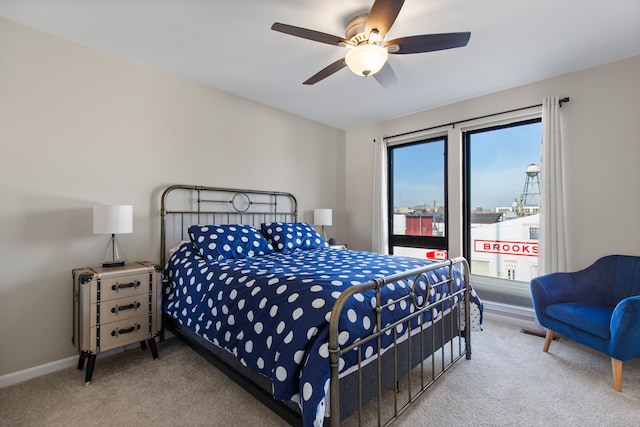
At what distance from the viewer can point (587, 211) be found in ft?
9.29

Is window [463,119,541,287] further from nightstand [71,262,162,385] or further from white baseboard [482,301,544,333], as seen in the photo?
nightstand [71,262,162,385]

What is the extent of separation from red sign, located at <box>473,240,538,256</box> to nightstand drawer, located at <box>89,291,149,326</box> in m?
3.63

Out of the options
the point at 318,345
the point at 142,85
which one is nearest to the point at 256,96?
the point at 142,85

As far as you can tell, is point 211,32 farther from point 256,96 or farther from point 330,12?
point 256,96

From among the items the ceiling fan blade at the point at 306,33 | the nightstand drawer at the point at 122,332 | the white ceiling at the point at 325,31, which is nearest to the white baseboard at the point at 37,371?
the nightstand drawer at the point at 122,332

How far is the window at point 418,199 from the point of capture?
400 cm

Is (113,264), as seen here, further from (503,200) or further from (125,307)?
(503,200)

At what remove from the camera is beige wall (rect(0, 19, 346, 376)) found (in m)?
2.16

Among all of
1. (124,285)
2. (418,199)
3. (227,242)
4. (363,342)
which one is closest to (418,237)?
(418,199)

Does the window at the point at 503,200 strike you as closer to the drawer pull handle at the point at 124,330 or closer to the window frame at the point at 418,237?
the window frame at the point at 418,237

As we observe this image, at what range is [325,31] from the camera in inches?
90.2

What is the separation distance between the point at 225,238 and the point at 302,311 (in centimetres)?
152

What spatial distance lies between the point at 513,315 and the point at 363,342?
8.91ft

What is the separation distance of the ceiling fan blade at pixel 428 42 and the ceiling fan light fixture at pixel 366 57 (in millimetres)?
96
